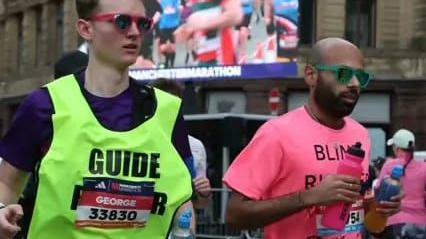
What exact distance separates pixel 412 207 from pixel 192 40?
21.5m

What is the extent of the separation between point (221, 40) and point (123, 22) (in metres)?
26.3

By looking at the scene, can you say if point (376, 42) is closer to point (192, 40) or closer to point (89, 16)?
point (192, 40)

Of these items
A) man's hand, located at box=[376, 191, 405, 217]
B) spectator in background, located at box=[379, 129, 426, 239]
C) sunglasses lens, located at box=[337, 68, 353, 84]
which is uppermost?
sunglasses lens, located at box=[337, 68, 353, 84]

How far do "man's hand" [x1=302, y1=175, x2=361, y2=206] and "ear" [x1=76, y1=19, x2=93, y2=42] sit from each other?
1052 mm

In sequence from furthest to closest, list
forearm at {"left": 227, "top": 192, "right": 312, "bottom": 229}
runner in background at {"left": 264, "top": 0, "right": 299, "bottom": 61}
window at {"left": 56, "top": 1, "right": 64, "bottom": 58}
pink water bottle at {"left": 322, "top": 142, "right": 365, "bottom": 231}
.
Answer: window at {"left": 56, "top": 1, "right": 64, "bottom": 58} < runner in background at {"left": 264, "top": 0, "right": 299, "bottom": 61} < forearm at {"left": 227, "top": 192, "right": 312, "bottom": 229} < pink water bottle at {"left": 322, "top": 142, "right": 365, "bottom": 231}

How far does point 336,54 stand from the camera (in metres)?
4.12

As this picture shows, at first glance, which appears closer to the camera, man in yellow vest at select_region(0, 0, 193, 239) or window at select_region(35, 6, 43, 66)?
man in yellow vest at select_region(0, 0, 193, 239)

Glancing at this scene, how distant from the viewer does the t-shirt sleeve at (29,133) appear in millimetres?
3311

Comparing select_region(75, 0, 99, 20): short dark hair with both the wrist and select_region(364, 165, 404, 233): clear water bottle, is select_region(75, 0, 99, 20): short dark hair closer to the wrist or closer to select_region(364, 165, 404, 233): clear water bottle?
the wrist

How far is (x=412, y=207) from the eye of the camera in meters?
8.94

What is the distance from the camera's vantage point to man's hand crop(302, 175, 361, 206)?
365 cm

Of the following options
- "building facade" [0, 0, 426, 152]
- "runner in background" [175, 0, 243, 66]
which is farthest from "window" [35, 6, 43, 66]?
"runner in background" [175, 0, 243, 66]

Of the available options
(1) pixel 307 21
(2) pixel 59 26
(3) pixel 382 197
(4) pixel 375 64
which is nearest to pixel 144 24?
(3) pixel 382 197

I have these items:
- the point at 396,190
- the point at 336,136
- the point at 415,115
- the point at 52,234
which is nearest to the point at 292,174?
the point at 336,136
